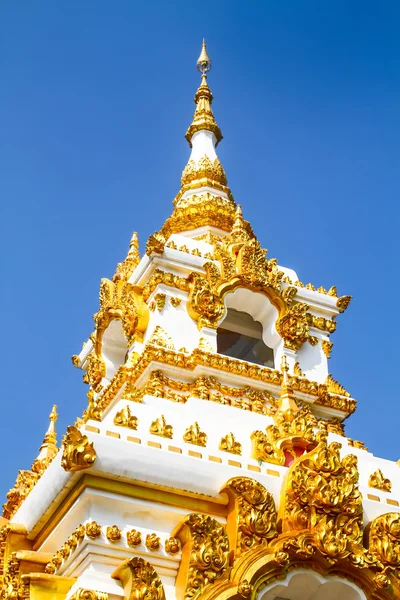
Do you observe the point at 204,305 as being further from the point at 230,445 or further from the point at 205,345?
the point at 230,445

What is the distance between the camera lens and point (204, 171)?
24.7 metres

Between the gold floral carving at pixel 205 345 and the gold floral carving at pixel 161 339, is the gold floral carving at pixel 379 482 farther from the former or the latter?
the gold floral carving at pixel 161 339

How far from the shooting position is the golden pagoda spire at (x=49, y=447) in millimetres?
17686

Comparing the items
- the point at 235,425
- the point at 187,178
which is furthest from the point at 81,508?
the point at 187,178

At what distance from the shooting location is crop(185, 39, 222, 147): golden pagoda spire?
26.5m

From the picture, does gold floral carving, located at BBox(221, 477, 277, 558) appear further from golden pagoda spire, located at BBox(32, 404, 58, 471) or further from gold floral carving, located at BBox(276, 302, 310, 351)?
gold floral carving, located at BBox(276, 302, 310, 351)

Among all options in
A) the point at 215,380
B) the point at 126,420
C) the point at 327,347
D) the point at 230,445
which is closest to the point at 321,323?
the point at 327,347

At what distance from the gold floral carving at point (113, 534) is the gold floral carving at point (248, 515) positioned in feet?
5.07

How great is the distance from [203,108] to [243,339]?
325 inches

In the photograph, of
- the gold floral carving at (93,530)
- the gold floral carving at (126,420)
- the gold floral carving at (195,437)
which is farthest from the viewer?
the gold floral carving at (195,437)

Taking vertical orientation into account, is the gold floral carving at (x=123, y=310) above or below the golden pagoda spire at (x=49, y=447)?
above

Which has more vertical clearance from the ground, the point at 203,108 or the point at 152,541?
the point at 203,108

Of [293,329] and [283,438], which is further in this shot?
[293,329]

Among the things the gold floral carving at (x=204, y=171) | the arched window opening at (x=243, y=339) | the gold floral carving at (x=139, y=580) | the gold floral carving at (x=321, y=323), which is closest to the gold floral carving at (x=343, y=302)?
the gold floral carving at (x=321, y=323)
